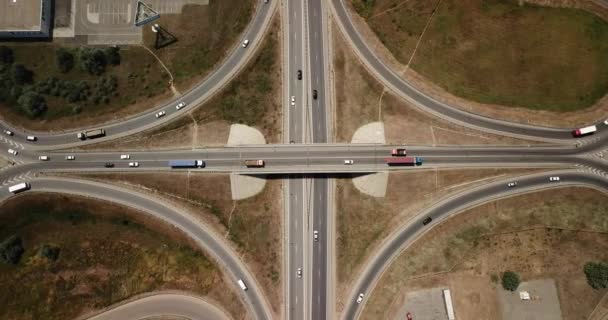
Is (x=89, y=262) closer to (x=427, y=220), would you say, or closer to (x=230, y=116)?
(x=230, y=116)

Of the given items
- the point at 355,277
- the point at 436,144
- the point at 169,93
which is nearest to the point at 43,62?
the point at 169,93

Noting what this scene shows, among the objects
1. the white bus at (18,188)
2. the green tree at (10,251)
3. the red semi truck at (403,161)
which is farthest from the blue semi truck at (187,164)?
the red semi truck at (403,161)

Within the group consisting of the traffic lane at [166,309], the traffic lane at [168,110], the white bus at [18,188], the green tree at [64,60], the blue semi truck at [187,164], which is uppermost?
the green tree at [64,60]

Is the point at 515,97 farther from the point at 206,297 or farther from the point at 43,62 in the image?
the point at 43,62

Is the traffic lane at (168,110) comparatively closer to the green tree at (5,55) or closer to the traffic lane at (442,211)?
the green tree at (5,55)

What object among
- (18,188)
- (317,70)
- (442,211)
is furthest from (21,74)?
(442,211)

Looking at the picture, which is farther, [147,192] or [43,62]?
[43,62]
